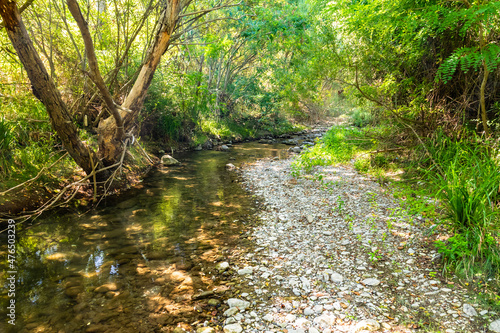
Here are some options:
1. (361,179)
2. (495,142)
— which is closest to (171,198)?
(361,179)

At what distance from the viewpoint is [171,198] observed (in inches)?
269

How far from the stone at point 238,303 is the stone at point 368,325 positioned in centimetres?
115

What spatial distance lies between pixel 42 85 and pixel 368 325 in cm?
627

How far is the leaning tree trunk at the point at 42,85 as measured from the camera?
4.24 meters

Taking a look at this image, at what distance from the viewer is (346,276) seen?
3.22m

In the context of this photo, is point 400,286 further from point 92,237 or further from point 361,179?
point 92,237

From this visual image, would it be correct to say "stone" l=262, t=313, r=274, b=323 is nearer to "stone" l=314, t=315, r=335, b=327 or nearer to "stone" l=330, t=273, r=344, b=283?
"stone" l=314, t=315, r=335, b=327

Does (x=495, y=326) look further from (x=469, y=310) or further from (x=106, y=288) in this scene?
(x=106, y=288)

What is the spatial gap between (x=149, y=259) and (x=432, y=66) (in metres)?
6.85

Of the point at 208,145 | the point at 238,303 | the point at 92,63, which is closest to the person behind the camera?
the point at 238,303

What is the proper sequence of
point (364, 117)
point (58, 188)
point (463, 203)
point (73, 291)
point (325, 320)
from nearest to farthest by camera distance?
point (325, 320), point (463, 203), point (73, 291), point (58, 188), point (364, 117)

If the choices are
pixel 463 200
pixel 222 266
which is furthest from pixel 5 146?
pixel 463 200

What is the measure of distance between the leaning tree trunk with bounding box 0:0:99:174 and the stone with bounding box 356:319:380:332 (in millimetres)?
5788

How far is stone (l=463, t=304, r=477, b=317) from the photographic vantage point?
2.43m
